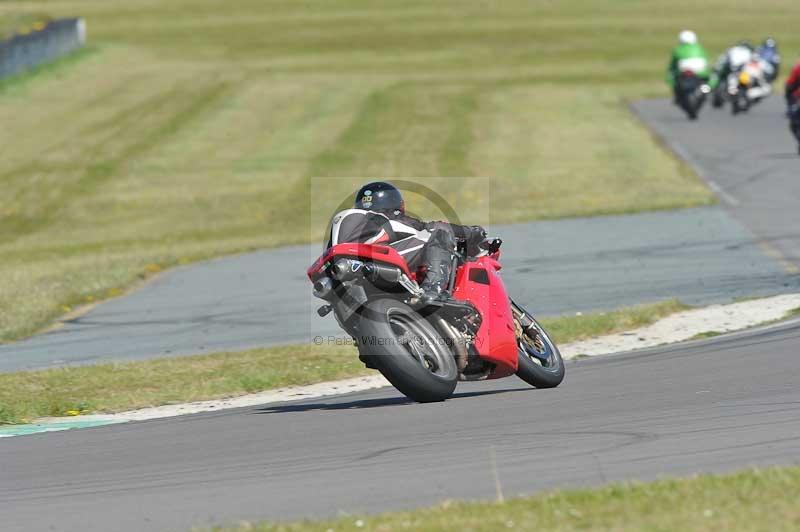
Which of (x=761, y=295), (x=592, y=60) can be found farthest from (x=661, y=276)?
(x=592, y=60)

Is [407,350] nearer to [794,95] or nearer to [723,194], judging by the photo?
[723,194]

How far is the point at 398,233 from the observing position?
9.62 meters

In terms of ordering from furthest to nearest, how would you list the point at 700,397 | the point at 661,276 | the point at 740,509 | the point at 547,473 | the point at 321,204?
the point at 321,204 < the point at 661,276 < the point at 700,397 < the point at 547,473 < the point at 740,509

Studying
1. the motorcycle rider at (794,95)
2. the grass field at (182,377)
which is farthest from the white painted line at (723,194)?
the grass field at (182,377)

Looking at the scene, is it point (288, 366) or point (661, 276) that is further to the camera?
point (661, 276)

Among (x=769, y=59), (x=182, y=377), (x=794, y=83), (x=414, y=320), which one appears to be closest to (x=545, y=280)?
(x=182, y=377)

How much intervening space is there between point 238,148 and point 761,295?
2042 cm

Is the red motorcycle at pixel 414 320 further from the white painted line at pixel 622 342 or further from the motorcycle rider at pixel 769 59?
the motorcycle rider at pixel 769 59

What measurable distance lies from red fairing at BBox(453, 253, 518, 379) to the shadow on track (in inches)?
18.8

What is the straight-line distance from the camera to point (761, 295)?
14617mm

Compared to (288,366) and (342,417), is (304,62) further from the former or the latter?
(342,417)

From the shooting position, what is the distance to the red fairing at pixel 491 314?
9.59m

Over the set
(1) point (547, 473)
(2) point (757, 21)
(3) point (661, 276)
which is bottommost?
(2) point (757, 21)

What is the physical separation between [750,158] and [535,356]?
62.4 ft
